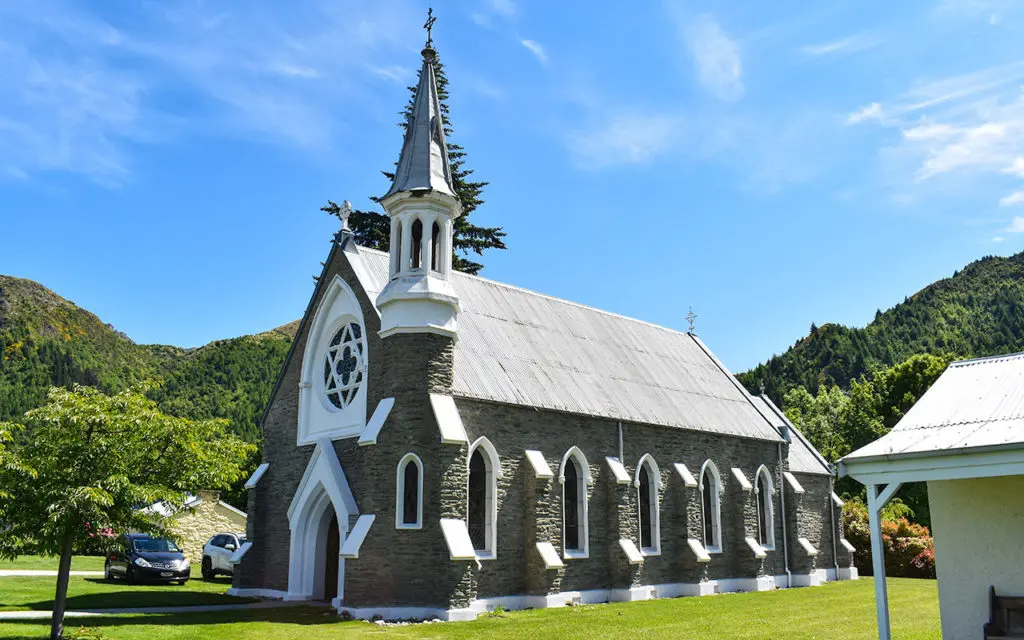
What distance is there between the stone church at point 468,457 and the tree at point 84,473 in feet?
18.4

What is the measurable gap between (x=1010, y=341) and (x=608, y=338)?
72703 millimetres

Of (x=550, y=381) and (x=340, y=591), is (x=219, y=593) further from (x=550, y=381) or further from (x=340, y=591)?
(x=550, y=381)

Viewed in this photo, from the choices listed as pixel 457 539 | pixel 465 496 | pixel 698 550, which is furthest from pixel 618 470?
pixel 457 539

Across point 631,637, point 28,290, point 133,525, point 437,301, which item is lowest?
point 631,637

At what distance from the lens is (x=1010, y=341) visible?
278ft

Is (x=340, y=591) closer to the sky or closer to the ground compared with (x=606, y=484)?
closer to the ground

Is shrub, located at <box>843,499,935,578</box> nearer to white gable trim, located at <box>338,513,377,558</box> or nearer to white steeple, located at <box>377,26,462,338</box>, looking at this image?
white steeple, located at <box>377,26,462,338</box>

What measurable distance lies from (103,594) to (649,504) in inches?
617

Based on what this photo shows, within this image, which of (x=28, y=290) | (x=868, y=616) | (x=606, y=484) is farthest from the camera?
(x=28, y=290)

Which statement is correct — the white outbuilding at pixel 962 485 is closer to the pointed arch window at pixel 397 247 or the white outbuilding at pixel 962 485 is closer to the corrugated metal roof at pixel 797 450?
the pointed arch window at pixel 397 247

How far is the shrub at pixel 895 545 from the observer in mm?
34219

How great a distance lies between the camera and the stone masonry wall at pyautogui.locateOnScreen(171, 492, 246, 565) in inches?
1399

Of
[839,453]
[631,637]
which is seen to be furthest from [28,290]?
[631,637]

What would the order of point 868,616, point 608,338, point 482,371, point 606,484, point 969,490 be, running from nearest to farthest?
point 969,490 < point 868,616 < point 482,371 < point 606,484 < point 608,338
